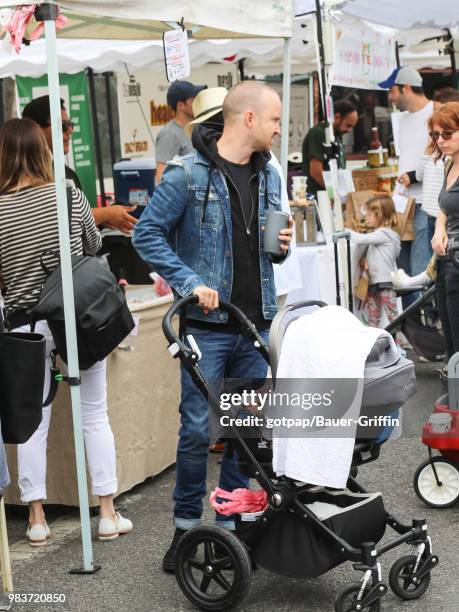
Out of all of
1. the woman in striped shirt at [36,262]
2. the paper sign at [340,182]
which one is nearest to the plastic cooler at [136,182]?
the paper sign at [340,182]

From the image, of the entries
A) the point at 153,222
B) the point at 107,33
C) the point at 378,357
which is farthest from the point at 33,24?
the point at 378,357

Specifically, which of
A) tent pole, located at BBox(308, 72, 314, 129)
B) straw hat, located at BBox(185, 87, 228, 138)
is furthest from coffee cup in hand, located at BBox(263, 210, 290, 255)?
tent pole, located at BBox(308, 72, 314, 129)

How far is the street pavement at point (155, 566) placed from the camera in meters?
3.91

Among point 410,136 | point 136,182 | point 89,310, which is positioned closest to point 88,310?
point 89,310

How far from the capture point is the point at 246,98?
3977mm

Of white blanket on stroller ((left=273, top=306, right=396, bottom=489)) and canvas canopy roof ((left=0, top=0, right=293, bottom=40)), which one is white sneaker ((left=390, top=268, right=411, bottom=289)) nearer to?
canvas canopy roof ((left=0, top=0, right=293, bottom=40))

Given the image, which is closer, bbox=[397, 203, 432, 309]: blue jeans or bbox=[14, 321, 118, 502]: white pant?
bbox=[14, 321, 118, 502]: white pant

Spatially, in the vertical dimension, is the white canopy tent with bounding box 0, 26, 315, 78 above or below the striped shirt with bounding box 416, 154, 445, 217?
above

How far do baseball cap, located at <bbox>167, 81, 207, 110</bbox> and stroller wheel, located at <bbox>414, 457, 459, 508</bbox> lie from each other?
3380 millimetres

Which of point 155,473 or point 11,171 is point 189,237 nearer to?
point 11,171

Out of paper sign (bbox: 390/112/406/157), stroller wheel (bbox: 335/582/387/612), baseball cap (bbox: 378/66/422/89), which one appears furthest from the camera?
paper sign (bbox: 390/112/406/157)

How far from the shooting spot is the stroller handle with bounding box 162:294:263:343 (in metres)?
3.69

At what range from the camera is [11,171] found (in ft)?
14.7

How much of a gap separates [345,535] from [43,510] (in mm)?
1938
